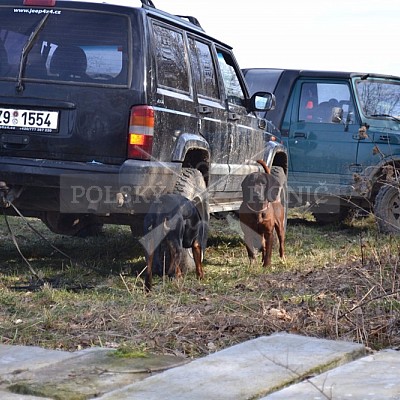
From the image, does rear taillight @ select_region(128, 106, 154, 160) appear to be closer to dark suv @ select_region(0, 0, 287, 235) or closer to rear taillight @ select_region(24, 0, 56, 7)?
dark suv @ select_region(0, 0, 287, 235)

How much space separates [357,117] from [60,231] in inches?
210

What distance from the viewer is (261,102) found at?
370 inches

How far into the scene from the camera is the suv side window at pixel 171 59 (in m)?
7.34

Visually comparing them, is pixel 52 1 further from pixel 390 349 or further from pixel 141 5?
pixel 390 349

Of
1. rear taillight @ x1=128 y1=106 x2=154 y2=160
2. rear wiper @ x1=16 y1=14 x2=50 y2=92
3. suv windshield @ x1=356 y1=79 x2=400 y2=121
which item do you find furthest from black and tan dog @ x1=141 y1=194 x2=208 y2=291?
suv windshield @ x1=356 y1=79 x2=400 y2=121

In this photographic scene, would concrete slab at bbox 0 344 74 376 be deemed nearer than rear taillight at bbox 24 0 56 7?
Yes

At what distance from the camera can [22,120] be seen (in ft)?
22.9

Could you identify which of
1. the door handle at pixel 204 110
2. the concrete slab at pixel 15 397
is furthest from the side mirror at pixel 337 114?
the concrete slab at pixel 15 397

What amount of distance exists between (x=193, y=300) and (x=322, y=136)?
6.16 meters

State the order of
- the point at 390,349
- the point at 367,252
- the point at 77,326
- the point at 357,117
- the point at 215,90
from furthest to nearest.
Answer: the point at 357,117
the point at 215,90
the point at 367,252
the point at 77,326
the point at 390,349

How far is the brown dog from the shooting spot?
855 centimetres

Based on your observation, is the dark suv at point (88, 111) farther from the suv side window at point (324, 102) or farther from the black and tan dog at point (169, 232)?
the suv side window at point (324, 102)

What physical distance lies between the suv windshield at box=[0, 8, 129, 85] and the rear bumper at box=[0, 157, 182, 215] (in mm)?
680

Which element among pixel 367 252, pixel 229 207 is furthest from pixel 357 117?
pixel 367 252
